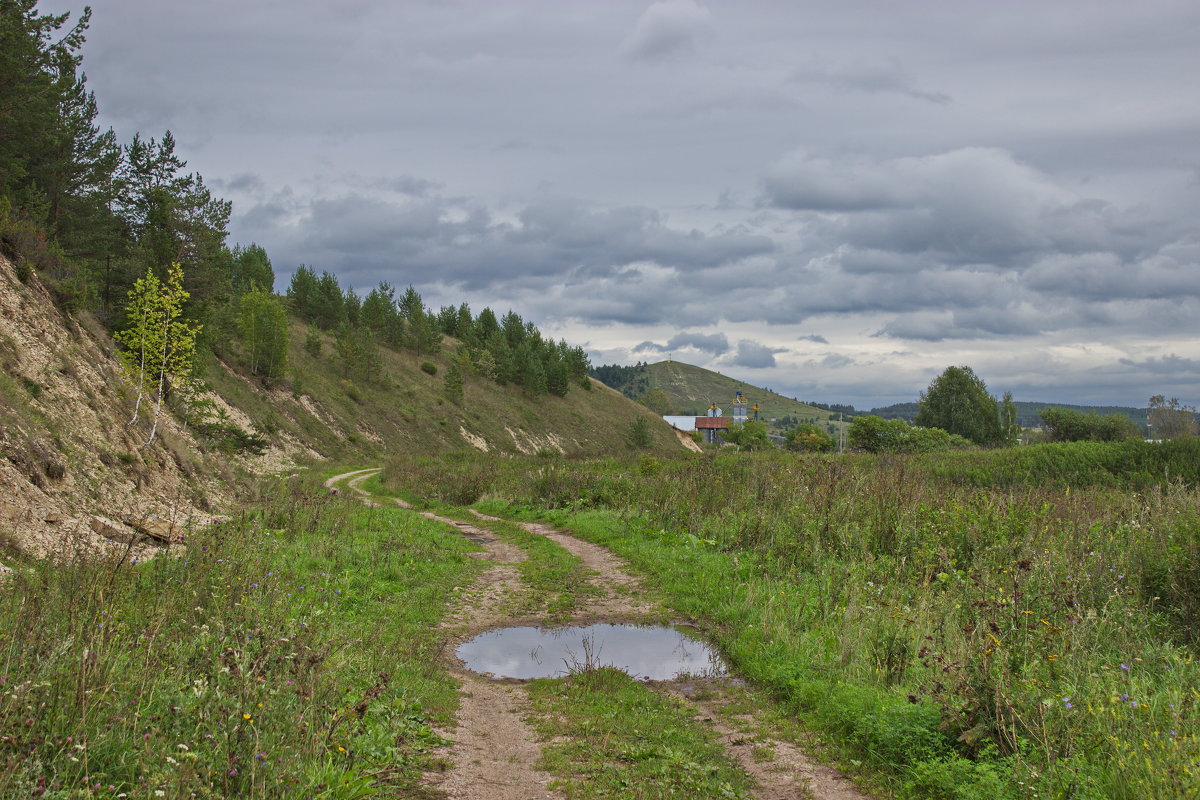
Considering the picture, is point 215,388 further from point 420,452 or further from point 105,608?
point 105,608

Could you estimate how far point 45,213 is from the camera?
95.4 ft

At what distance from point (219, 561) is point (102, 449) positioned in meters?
9.74

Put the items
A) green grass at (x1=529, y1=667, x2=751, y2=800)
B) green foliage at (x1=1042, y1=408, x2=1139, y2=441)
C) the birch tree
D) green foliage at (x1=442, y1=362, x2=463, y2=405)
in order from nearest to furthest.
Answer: green grass at (x1=529, y1=667, x2=751, y2=800) → the birch tree → green foliage at (x1=1042, y1=408, x2=1139, y2=441) → green foliage at (x1=442, y1=362, x2=463, y2=405)

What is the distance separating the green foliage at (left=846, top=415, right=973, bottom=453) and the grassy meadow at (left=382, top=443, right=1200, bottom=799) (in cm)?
4792

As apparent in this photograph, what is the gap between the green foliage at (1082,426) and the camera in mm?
67438

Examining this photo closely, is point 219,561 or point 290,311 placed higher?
point 290,311

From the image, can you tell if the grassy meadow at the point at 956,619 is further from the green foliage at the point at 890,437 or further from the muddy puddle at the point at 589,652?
the green foliage at the point at 890,437

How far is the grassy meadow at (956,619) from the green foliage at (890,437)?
47923 millimetres

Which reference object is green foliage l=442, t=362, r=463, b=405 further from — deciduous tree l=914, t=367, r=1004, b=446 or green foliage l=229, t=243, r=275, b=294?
deciduous tree l=914, t=367, r=1004, b=446

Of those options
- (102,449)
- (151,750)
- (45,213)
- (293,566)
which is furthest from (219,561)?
(45,213)

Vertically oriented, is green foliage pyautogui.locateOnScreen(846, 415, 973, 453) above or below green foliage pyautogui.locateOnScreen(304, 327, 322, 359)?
below

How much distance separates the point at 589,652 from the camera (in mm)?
8336

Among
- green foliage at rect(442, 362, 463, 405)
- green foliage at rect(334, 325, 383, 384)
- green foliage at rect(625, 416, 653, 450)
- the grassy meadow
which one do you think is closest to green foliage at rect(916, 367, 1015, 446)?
green foliage at rect(625, 416, 653, 450)

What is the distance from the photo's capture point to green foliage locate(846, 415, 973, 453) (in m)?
62.8
